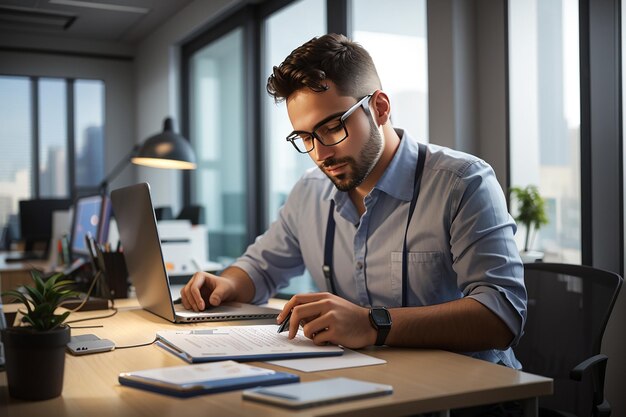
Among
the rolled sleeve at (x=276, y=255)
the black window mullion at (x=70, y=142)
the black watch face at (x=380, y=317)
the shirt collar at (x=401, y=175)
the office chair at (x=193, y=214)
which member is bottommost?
the black watch face at (x=380, y=317)

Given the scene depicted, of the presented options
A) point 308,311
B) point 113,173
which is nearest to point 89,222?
point 113,173

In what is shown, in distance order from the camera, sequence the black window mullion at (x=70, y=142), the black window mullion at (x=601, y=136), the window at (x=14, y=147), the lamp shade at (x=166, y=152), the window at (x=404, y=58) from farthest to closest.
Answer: the black window mullion at (x=70, y=142), the window at (x=14, y=147), the lamp shade at (x=166, y=152), the window at (x=404, y=58), the black window mullion at (x=601, y=136)

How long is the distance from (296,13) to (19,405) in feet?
12.1

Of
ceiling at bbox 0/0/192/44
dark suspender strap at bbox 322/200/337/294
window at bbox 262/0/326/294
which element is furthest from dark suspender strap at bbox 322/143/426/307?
ceiling at bbox 0/0/192/44

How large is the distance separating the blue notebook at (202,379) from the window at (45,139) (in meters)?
6.04

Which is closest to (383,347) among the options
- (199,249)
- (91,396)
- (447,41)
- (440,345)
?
(440,345)

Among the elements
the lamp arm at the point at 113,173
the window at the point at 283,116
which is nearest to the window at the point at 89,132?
the lamp arm at the point at 113,173

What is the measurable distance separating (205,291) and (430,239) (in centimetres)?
63

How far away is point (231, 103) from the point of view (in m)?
5.31

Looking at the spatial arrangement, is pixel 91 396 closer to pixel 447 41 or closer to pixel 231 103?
pixel 447 41

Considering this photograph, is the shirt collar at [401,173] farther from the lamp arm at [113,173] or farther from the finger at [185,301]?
the lamp arm at [113,173]

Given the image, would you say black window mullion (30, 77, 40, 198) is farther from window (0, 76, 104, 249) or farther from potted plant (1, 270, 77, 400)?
potted plant (1, 270, 77, 400)

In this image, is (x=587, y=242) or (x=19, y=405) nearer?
(x=19, y=405)

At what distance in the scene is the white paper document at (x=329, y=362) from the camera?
3.75ft
